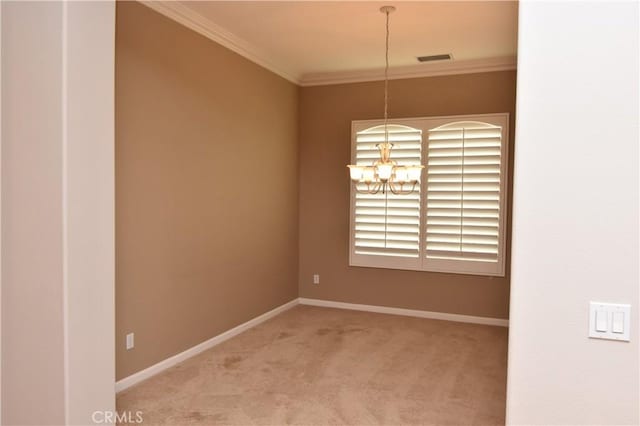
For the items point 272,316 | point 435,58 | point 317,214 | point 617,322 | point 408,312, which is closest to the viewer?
point 617,322

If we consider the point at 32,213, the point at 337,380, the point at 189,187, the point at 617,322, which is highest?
the point at 189,187

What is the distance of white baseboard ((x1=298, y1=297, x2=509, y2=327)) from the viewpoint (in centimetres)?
535

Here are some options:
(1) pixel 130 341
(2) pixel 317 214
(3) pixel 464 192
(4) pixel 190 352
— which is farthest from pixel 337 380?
(2) pixel 317 214

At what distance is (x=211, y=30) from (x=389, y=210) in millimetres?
2733

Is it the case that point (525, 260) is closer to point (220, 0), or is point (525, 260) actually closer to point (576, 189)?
point (576, 189)

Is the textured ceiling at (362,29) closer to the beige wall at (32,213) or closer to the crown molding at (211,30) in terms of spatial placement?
the crown molding at (211,30)

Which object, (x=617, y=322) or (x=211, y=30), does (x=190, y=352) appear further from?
(x=617, y=322)

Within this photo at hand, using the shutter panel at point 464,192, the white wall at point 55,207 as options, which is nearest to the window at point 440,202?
the shutter panel at point 464,192

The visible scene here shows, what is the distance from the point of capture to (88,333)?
2234 millimetres

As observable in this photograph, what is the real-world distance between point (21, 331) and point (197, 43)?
280cm

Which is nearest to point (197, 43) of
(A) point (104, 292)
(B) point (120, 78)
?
(B) point (120, 78)

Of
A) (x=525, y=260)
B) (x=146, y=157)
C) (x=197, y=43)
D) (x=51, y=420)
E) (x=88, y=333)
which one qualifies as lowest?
(x=51, y=420)

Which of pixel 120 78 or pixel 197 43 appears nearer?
pixel 120 78

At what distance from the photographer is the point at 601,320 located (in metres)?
1.48
